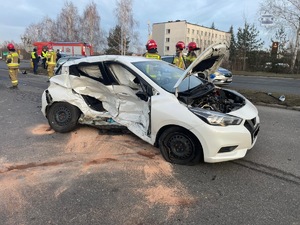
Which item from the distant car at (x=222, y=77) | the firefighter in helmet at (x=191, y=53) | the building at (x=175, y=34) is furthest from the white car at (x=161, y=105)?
the building at (x=175, y=34)

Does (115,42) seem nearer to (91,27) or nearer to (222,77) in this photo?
(91,27)

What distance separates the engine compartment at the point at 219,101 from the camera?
4.12m

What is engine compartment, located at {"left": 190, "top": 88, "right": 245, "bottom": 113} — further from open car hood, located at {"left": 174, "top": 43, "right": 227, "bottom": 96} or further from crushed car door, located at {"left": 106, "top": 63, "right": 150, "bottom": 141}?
crushed car door, located at {"left": 106, "top": 63, "right": 150, "bottom": 141}

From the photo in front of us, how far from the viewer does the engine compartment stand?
412cm

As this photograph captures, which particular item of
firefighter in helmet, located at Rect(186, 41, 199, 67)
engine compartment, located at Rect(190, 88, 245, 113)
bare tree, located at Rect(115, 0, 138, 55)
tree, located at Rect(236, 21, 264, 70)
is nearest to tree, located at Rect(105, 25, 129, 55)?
bare tree, located at Rect(115, 0, 138, 55)

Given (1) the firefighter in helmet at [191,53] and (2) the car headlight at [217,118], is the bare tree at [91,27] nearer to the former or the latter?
(1) the firefighter in helmet at [191,53]

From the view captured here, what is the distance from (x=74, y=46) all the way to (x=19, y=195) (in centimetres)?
3082

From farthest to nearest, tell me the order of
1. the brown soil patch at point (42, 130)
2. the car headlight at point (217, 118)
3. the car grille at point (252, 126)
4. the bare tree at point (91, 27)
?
1. the bare tree at point (91, 27)
2. the brown soil patch at point (42, 130)
3. the car grille at point (252, 126)
4. the car headlight at point (217, 118)

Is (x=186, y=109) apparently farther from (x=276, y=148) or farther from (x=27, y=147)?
(x=27, y=147)

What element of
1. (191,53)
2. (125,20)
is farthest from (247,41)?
(191,53)

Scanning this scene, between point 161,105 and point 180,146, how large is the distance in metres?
0.63

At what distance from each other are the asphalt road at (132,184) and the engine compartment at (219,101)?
0.80 metres

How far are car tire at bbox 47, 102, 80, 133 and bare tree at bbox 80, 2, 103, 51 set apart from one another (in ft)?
152

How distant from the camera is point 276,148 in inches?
183
